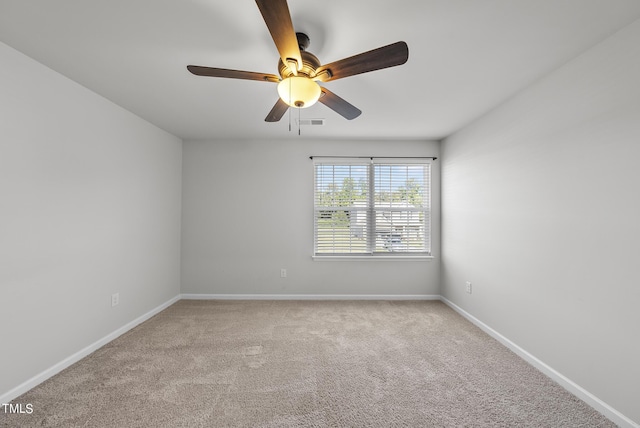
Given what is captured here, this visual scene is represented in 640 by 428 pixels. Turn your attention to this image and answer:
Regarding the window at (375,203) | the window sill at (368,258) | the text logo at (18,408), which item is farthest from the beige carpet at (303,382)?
the window at (375,203)

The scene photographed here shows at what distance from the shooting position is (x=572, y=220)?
1.95 meters

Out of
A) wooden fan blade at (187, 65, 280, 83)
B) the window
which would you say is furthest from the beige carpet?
wooden fan blade at (187, 65, 280, 83)

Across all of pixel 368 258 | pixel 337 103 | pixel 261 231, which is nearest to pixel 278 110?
pixel 337 103

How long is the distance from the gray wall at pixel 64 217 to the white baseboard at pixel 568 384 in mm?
3892

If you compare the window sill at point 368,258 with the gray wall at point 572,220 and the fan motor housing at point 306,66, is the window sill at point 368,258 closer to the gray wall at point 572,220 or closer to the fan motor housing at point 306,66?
the gray wall at point 572,220

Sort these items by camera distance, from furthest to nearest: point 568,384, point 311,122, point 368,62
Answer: point 311,122 < point 568,384 < point 368,62

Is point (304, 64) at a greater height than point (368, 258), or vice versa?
point (304, 64)

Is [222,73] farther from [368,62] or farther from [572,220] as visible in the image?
[572,220]

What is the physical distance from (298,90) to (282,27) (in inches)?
16.1

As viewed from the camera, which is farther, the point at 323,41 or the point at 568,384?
the point at 568,384

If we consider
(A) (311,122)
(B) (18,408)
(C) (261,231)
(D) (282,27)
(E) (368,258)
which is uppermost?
(A) (311,122)

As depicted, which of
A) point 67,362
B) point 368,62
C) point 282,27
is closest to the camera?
point 282,27

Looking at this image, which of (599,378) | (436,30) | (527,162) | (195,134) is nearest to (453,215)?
(527,162)

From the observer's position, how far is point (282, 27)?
1.23 meters
